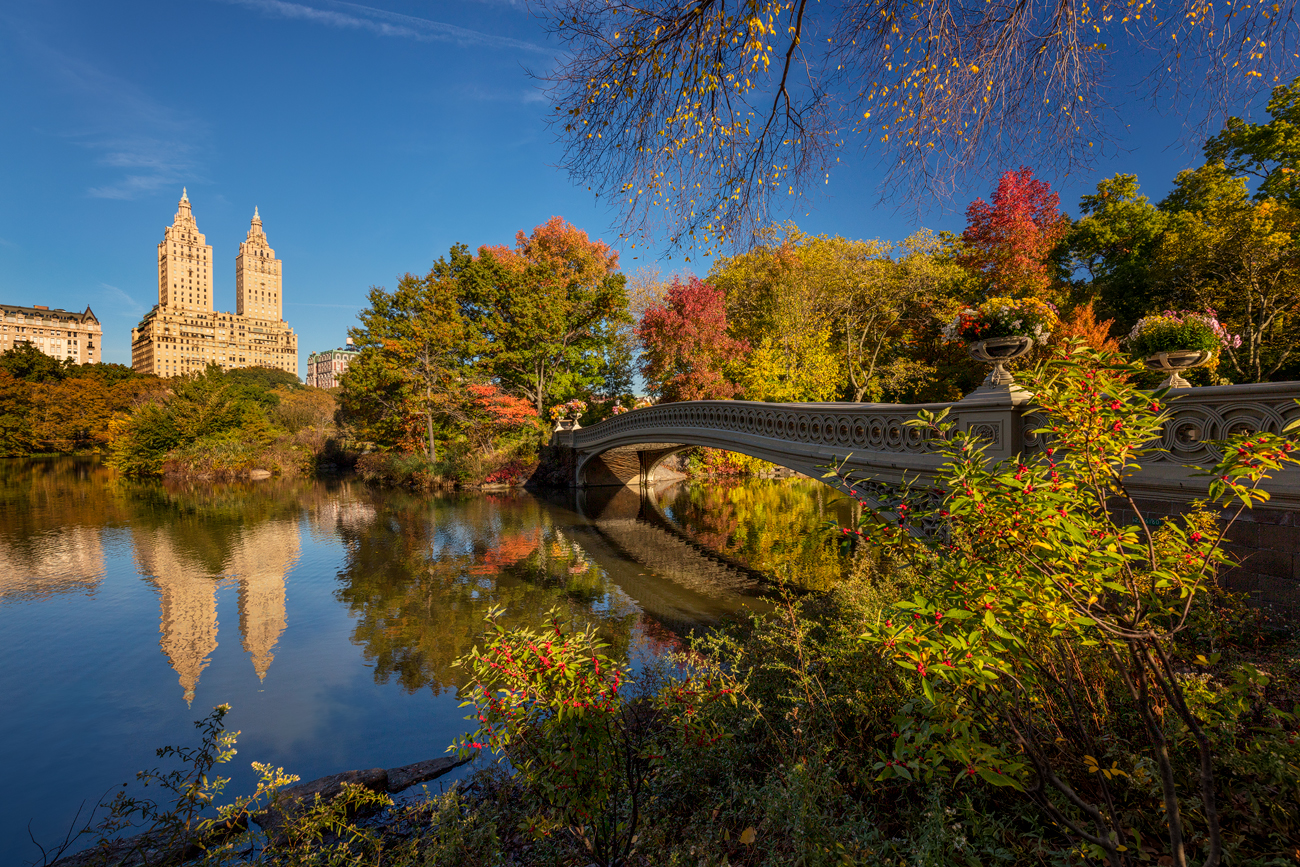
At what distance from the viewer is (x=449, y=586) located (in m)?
9.01

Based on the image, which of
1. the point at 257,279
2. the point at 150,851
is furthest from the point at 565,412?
the point at 257,279

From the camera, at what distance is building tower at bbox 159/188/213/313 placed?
112 m

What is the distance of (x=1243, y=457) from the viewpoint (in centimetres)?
157

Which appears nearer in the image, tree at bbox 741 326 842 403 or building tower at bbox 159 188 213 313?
tree at bbox 741 326 842 403

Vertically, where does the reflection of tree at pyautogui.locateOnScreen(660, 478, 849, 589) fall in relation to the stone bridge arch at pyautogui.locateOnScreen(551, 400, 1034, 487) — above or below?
below

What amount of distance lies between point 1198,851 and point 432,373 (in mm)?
25169

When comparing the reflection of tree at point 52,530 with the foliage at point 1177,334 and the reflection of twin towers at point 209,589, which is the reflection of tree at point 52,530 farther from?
the foliage at point 1177,334

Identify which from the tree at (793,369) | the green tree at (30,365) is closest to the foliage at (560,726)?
the tree at (793,369)

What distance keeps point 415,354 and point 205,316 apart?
111 m

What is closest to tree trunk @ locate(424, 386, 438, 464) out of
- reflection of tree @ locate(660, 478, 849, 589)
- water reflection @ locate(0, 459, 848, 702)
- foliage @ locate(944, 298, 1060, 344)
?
water reflection @ locate(0, 459, 848, 702)

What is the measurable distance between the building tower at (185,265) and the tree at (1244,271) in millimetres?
144528

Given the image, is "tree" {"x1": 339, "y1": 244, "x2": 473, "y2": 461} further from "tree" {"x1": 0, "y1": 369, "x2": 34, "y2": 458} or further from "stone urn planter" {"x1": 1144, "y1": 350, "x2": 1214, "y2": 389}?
"tree" {"x1": 0, "y1": 369, "x2": 34, "y2": 458}

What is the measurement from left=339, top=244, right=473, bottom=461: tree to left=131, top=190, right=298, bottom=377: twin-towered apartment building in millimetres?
95889

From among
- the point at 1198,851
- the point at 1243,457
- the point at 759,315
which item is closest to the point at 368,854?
the point at 1198,851
